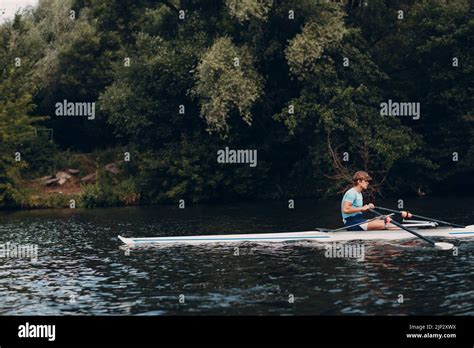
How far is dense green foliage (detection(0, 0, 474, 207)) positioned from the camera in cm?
4822

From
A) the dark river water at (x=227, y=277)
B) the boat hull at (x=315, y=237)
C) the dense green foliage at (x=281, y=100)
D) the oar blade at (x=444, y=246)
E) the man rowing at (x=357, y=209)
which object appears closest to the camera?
the dark river water at (x=227, y=277)

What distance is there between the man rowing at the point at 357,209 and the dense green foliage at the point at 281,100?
18.7m

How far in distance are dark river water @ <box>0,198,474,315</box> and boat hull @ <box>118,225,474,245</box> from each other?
0.63 m

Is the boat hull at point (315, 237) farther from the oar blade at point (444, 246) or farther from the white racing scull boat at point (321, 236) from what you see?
the oar blade at point (444, 246)

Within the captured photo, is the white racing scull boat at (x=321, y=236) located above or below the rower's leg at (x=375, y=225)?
below

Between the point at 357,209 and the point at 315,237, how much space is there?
→ 202 centimetres

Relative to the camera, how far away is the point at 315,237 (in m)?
29.0

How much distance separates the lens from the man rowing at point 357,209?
92.1ft

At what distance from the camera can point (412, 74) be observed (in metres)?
54.2

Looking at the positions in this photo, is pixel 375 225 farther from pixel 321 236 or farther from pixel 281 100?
pixel 281 100
